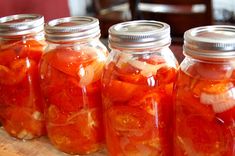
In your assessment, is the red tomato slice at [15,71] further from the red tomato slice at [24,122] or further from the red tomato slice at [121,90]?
the red tomato slice at [121,90]

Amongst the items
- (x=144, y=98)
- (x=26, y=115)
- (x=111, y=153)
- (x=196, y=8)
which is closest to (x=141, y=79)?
(x=144, y=98)

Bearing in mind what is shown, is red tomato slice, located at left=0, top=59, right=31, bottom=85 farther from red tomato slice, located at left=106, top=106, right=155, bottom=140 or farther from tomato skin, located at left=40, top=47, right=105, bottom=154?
red tomato slice, located at left=106, top=106, right=155, bottom=140

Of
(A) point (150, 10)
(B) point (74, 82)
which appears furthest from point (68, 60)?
(A) point (150, 10)

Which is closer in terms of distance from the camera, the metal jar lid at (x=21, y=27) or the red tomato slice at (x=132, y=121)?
the red tomato slice at (x=132, y=121)

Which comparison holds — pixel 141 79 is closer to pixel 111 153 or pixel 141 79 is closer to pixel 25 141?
pixel 111 153

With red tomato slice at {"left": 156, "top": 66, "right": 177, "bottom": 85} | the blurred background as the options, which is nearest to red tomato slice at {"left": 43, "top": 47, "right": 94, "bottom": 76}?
red tomato slice at {"left": 156, "top": 66, "right": 177, "bottom": 85}

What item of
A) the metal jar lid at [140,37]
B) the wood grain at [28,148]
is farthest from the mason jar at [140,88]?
the wood grain at [28,148]
